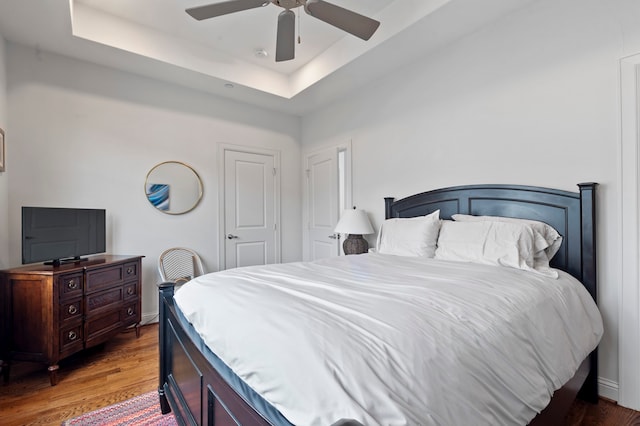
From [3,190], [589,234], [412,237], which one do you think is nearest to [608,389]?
[589,234]

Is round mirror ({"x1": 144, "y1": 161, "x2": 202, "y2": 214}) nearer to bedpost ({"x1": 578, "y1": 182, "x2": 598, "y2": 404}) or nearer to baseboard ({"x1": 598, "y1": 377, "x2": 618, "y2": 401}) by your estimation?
bedpost ({"x1": 578, "y1": 182, "x2": 598, "y2": 404})

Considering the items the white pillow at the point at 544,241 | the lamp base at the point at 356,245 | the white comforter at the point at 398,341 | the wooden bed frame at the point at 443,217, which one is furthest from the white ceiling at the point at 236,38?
the white comforter at the point at 398,341

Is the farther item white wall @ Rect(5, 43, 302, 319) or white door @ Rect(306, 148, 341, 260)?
white door @ Rect(306, 148, 341, 260)

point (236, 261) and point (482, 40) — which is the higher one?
point (482, 40)

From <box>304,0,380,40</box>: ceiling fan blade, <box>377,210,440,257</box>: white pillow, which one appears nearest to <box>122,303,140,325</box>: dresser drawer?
<box>377,210,440,257</box>: white pillow

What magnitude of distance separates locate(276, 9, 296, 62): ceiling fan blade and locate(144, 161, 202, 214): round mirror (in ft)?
6.37

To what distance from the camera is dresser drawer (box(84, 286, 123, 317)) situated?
2520mm

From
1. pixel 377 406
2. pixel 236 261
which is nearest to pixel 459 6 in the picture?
Answer: pixel 377 406

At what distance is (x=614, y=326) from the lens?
1961mm

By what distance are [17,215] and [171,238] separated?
1.34 metres

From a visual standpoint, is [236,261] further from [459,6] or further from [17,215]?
[459,6]

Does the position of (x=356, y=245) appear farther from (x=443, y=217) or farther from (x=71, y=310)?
(x=71, y=310)

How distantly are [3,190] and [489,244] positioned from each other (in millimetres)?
3959

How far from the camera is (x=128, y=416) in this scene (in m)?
1.88
